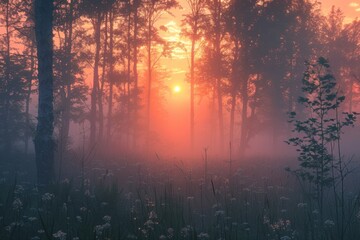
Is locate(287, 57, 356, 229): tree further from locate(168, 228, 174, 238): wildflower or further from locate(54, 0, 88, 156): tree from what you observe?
locate(54, 0, 88, 156): tree

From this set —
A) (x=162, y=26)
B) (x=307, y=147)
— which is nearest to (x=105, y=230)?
(x=307, y=147)

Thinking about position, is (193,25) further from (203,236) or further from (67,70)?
(203,236)

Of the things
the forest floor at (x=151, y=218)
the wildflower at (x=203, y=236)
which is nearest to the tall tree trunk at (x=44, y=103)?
the forest floor at (x=151, y=218)

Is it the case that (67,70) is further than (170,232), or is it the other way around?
(67,70)

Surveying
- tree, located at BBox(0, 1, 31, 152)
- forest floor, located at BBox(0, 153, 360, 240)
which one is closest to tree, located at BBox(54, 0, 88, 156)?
tree, located at BBox(0, 1, 31, 152)

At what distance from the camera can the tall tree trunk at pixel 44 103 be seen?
1009 cm

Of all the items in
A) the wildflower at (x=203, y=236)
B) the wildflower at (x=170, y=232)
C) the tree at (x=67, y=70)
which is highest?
the tree at (x=67, y=70)

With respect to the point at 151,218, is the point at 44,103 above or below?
above

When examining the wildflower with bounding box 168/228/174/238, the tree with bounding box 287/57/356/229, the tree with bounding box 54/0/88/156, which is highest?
the tree with bounding box 54/0/88/156

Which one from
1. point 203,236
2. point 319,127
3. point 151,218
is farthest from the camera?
point 319,127

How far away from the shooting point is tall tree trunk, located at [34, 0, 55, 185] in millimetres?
10094

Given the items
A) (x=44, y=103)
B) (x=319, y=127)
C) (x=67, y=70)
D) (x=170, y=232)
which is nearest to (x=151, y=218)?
(x=170, y=232)

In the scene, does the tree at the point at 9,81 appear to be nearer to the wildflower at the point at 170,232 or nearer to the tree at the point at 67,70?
the tree at the point at 67,70

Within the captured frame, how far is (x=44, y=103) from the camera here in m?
10.1
